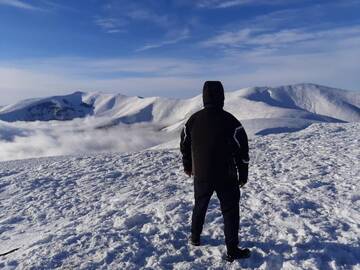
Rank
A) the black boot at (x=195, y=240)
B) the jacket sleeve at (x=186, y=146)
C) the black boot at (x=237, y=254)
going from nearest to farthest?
the black boot at (x=237, y=254) → the jacket sleeve at (x=186, y=146) → the black boot at (x=195, y=240)

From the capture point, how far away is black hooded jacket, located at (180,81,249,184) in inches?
261

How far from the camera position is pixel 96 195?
12234mm

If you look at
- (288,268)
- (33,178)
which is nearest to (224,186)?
(288,268)

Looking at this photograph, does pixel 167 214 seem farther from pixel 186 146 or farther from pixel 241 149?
pixel 241 149

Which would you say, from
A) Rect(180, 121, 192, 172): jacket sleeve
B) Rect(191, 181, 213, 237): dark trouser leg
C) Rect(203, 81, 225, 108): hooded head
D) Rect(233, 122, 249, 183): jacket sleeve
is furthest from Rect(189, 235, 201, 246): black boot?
Rect(203, 81, 225, 108): hooded head

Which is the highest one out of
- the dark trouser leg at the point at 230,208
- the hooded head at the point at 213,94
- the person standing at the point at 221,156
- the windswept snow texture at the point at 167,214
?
the hooded head at the point at 213,94

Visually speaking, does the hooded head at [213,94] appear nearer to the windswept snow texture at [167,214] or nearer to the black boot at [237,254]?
the black boot at [237,254]

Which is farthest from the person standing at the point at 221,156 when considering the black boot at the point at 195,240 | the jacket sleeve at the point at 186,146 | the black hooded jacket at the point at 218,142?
the black boot at the point at 195,240

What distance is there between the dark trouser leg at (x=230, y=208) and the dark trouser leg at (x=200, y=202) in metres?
0.20

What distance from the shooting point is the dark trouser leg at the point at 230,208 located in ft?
22.1

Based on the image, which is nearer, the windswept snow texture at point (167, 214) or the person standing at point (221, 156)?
the person standing at point (221, 156)

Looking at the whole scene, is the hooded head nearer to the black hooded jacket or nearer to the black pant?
the black hooded jacket

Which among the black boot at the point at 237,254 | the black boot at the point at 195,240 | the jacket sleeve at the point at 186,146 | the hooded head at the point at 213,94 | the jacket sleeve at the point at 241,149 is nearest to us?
the jacket sleeve at the point at 241,149

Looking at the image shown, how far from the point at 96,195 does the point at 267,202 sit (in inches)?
193
